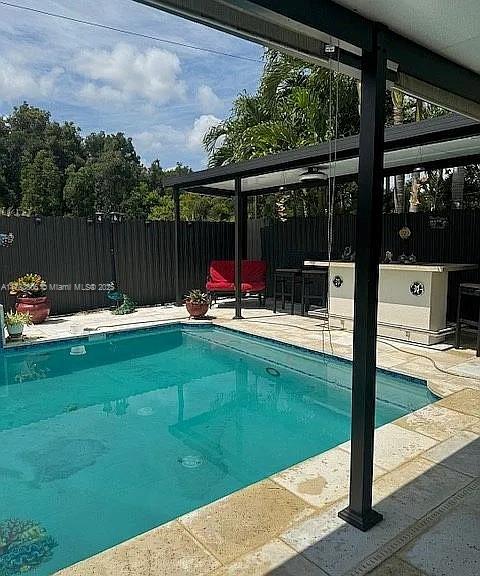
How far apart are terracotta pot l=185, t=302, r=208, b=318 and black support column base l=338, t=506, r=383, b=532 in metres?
6.00

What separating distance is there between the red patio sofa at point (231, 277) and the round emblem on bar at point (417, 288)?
3624mm

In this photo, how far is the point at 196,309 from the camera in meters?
8.12

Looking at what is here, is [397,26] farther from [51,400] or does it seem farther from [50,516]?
[51,400]

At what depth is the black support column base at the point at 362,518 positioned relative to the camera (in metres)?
2.20

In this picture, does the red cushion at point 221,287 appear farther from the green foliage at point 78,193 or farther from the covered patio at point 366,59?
the green foliage at point 78,193

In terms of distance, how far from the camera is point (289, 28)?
1.81 meters

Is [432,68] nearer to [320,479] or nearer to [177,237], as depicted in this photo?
[320,479]

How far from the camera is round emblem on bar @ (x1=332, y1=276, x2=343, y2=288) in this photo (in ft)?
24.5

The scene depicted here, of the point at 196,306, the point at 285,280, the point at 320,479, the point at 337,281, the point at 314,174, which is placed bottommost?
the point at 320,479

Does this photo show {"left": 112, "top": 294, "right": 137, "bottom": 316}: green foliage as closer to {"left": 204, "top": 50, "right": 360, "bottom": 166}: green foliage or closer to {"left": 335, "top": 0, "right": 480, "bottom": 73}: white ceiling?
{"left": 204, "top": 50, "right": 360, "bottom": 166}: green foliage

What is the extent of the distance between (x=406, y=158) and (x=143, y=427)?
16.8ft

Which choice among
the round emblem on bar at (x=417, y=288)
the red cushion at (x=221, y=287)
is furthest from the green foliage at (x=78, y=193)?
the round emblem on bar at (x=417, y=288)

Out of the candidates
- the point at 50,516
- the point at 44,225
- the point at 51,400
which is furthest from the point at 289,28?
the point at 44,225

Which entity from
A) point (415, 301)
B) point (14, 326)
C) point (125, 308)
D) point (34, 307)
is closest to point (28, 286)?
point (34, 307)
